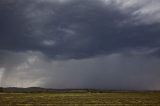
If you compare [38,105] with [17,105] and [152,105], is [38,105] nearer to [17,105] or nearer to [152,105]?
[17,105]

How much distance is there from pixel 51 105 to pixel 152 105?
18632mm

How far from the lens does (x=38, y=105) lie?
51.4m

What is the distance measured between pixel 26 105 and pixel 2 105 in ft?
14.1

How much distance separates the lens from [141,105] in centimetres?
5197

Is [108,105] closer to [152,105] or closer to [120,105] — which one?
[120,105]

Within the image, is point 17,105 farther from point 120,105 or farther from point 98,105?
point 120,105

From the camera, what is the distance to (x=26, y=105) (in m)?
51.1

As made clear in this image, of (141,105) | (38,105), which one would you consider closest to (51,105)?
(38,105)

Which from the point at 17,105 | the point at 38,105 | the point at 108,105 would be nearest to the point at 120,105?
the point at 108,105

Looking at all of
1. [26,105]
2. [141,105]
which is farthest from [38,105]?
[141,105]

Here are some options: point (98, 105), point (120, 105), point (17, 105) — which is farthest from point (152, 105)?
point (17, 105)

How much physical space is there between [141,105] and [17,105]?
22.9 m

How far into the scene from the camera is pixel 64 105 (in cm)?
5128

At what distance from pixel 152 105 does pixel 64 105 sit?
16239mm
